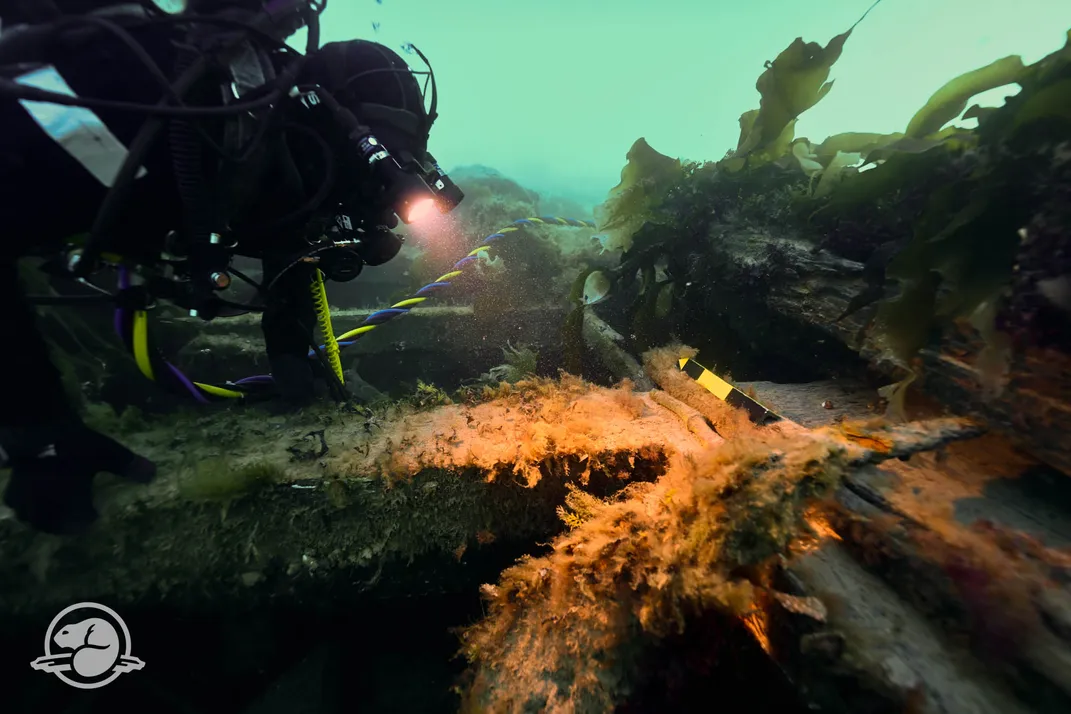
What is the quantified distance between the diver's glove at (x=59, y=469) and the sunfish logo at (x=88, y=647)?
0.46 metres

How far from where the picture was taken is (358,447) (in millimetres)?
2312

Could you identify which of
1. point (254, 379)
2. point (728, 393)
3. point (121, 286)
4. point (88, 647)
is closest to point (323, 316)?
point (254, 379)

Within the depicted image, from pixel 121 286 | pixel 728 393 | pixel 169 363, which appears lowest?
pixel 169 363

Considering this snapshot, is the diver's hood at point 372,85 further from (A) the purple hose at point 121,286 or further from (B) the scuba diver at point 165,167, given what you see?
(A) the purple hose at point 121,286

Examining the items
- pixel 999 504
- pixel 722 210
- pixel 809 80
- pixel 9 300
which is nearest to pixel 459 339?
pixel 722 210

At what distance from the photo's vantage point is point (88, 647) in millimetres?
2160

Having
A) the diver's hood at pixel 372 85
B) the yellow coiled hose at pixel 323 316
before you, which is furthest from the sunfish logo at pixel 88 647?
the diver's hood at pixel 372 85

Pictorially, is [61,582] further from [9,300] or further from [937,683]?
[937,683]

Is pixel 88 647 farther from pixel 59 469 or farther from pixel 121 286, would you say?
pixel 121 286

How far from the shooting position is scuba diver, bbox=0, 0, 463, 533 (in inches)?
72.9

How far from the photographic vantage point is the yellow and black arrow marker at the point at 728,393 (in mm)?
2113

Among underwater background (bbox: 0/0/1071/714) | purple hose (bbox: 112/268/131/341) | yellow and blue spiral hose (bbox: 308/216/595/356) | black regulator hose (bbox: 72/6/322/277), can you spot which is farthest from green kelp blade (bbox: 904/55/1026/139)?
purple hose (bbox: 112/268/131/341)

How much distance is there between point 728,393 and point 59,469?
3491 mm

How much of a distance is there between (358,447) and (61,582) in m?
1.45
